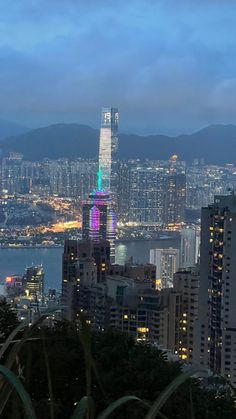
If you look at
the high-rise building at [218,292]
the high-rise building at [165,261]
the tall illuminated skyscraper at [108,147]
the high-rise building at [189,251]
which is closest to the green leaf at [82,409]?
the high-rise building at [218,292]

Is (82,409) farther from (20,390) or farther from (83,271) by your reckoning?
(83,271)

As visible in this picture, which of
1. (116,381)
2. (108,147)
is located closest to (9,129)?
(108,147)

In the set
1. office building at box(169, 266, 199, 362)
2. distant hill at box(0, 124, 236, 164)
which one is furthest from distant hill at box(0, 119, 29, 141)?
office building at box(169, 266, 199, 362)

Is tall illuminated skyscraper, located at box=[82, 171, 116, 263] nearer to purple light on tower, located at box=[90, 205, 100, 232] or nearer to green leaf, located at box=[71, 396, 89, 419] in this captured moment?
purple light on tower, located at box=[90, 205, 100, 232]

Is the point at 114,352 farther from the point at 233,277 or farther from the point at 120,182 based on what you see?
the point at 120,182

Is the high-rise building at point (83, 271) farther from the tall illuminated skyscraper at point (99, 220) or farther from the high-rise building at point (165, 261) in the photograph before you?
the tall illuminated skyscraper at point (99, 220)

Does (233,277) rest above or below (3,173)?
below

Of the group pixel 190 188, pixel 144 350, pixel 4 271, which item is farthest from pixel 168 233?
pixel 144 350
